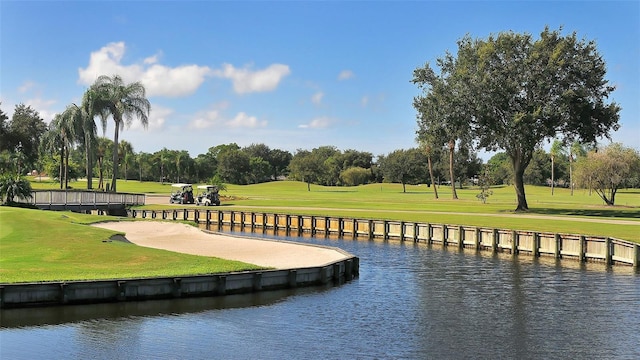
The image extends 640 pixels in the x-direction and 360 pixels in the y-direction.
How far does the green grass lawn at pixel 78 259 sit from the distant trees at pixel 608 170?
7054 cm

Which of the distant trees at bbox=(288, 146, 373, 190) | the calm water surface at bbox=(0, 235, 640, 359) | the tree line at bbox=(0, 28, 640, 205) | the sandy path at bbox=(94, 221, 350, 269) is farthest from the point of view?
the distant trees at bbox=(288, 146, 373, 190)

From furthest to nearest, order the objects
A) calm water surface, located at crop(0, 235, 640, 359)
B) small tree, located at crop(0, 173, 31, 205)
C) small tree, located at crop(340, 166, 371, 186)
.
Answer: small tree, located at crop(340, 166, 371, 186)
small tree, located at crop(0, 173, 31, 205)
calm water surface, located at crop(0, 235, 640, 359)

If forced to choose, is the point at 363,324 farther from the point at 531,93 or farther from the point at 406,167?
the point at 406,167

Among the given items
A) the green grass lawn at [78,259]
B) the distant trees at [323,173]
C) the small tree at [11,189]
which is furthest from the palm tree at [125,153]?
the green grass lawn at [78,259]

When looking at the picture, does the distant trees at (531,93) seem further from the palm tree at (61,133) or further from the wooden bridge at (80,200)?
the palm tree at (61,133)

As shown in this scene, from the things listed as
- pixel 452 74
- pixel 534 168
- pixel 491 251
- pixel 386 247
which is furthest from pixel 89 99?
pixel 534 168

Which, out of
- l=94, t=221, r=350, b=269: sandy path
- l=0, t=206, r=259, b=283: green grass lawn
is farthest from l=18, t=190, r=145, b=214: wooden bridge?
l=0, t=206, r=259, b=283: green grass lawn

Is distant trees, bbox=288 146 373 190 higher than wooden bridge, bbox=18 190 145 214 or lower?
higher

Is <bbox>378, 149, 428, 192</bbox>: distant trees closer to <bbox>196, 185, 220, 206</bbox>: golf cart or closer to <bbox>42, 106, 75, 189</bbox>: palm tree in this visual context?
<bbox>196, 185, 220, 206</bbox>: golf cart

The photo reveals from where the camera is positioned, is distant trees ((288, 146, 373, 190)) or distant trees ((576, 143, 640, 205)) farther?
distant trees ((288, 146, 373, 190))

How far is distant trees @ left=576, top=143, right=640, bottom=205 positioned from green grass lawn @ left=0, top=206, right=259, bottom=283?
2777 inches

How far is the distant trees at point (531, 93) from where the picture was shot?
6475 centimetres

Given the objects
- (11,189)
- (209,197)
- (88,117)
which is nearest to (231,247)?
(11,189)

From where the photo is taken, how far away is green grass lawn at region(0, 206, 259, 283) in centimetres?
2688
